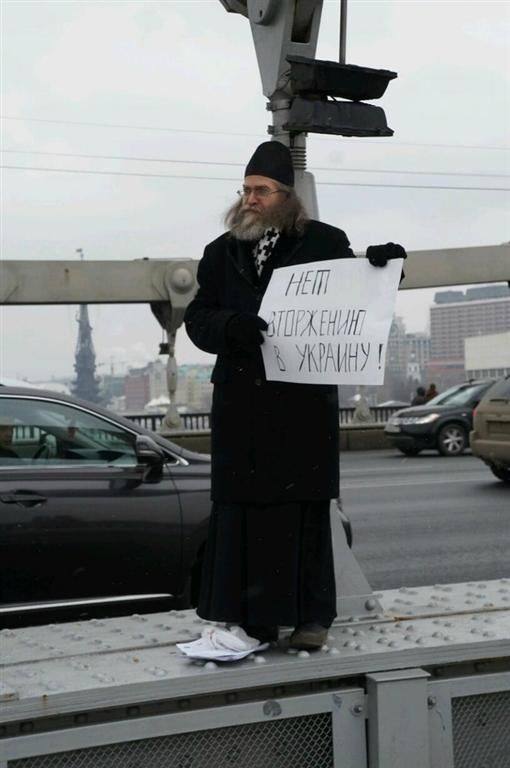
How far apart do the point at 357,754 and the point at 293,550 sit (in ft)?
2.16

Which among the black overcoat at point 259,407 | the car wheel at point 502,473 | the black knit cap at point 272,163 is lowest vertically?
the car wheel at point 502,473

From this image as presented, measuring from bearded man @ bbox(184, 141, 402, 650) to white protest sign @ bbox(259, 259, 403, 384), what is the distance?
76 mm

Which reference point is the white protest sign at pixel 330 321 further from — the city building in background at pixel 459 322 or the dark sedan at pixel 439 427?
the city building in background at pixel 459 322

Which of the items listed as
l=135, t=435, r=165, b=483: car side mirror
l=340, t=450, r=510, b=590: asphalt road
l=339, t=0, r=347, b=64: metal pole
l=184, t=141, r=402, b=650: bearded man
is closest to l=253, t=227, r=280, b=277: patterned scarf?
l=184, t=141, r=402, b=650: bearded man

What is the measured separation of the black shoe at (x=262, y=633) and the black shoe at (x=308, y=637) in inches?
3.6

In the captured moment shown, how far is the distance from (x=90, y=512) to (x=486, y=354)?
91.9 ft

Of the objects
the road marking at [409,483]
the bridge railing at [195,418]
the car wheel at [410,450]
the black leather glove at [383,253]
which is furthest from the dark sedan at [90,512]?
the bridge railing at [195,418]

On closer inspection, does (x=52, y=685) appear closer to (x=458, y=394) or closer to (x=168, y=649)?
(x=168, y=649)

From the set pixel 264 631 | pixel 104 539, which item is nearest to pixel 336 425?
pixel 264 631

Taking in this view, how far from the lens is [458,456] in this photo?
74.1 feet

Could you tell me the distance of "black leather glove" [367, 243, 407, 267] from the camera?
11.6 feet

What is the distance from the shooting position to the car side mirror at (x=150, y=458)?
20.5 ft

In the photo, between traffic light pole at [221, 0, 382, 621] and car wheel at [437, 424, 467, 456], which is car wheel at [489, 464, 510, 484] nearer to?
car wheel at [437, 424, 467, 456]

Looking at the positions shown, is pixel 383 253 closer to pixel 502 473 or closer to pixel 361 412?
pixel 502 473
